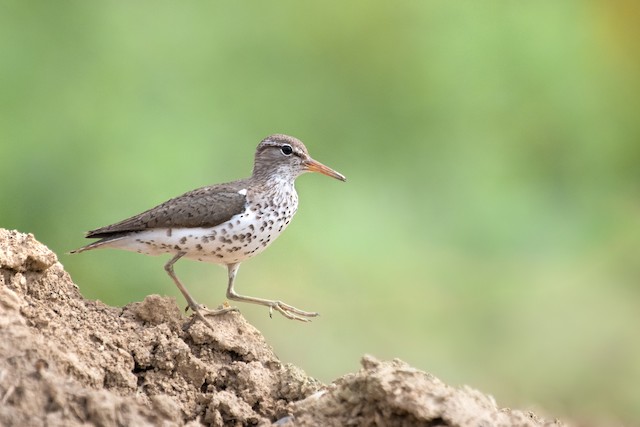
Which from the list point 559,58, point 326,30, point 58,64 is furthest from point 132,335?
point 559,58

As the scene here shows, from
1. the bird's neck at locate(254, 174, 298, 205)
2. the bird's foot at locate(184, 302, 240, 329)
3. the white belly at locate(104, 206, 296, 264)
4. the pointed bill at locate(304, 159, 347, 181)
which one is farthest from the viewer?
the pointed bill at locate(304, 159, 347, 181)

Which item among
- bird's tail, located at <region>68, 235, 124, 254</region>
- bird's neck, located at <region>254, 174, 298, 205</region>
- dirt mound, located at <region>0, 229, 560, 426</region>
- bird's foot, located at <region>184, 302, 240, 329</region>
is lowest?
dirt mound, located at <region>0, 229, 560, 426</region>

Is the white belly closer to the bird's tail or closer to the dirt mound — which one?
the bird's tail

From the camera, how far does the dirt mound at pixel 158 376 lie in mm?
4355

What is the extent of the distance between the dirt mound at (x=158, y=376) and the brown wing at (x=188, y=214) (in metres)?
0.73

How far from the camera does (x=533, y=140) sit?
40.6 feet

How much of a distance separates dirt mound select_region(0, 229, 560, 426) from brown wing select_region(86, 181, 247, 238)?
0.73 metres

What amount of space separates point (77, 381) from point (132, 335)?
834 millimetres

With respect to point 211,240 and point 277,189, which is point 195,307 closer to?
point 211,240

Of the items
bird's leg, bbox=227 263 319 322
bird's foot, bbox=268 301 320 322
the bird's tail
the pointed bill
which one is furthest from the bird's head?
the bird's tail

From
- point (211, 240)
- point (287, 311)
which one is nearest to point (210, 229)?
point (211, 240)

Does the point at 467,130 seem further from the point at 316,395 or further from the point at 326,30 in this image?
the point at 316,395

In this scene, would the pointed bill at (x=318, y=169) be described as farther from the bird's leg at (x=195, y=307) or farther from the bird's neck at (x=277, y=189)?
the bird's leg at (x=195, y=307)

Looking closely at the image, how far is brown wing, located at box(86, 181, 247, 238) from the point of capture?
659 cm
